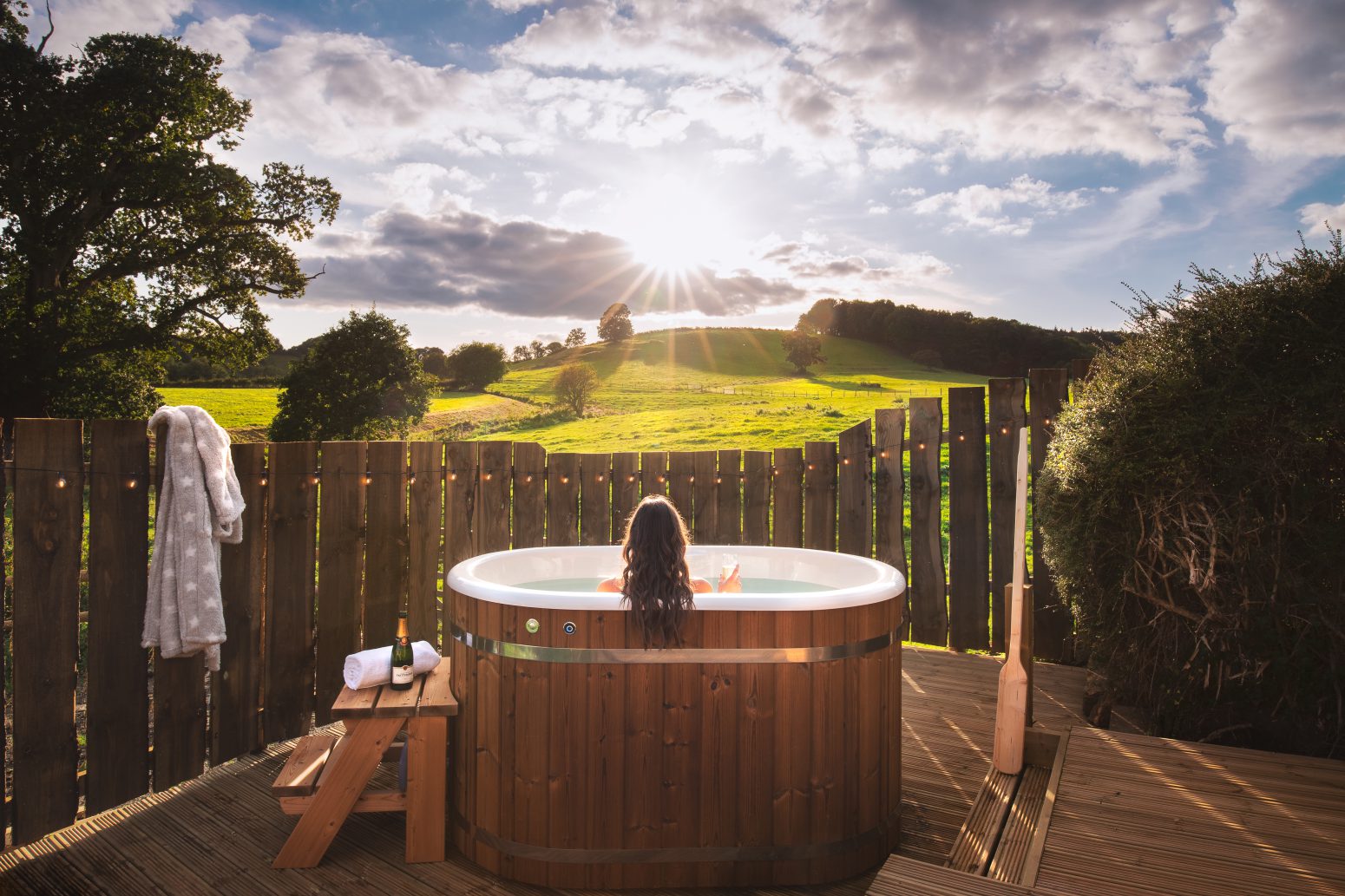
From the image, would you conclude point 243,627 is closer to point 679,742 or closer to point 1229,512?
point 679,742

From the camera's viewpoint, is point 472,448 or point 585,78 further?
point 585,78

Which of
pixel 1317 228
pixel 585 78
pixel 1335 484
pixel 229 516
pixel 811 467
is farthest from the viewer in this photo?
pixel 585 78

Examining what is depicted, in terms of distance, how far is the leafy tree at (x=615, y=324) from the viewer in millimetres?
25516

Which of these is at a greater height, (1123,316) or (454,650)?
(1123,316)

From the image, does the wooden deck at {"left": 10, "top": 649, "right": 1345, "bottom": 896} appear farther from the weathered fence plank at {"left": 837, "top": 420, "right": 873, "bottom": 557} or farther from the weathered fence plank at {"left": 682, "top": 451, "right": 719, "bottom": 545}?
the weathered fence plank at {"left": 682, "top": 451, "right": 719, "bottom": 545}

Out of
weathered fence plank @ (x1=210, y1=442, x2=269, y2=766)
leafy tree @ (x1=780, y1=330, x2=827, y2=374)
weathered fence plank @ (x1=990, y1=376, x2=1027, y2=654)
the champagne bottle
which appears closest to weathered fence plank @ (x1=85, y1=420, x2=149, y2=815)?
weathered fence plank @ (x1=210, y1=442, x2=269, y2=766)

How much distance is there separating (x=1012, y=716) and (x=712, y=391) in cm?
1792

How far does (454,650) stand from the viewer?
2865mm

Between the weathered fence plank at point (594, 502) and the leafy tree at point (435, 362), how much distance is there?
513 inches

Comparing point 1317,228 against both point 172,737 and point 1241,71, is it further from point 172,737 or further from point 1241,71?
point 172,737

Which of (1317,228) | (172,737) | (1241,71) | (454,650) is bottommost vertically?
(172,737)

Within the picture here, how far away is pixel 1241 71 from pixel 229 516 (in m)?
6.13

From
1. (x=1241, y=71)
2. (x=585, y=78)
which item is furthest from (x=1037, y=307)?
(x=585, y=78)

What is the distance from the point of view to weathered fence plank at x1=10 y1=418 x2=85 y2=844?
2945mm
